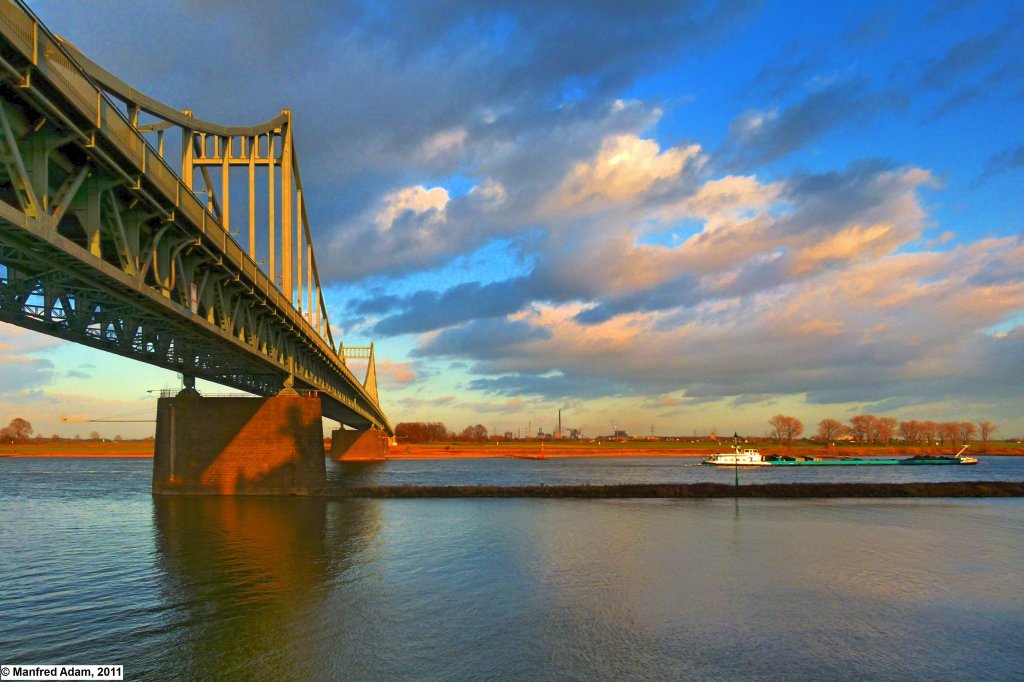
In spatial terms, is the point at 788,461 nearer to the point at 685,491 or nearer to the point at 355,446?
the point at 685,491

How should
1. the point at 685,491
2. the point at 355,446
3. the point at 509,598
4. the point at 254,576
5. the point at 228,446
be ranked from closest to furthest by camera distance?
the point at 509,598 → the point at 254,576 → the point at 228,446 → the point at 685,491 → the point at 355,446

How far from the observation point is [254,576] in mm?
22734

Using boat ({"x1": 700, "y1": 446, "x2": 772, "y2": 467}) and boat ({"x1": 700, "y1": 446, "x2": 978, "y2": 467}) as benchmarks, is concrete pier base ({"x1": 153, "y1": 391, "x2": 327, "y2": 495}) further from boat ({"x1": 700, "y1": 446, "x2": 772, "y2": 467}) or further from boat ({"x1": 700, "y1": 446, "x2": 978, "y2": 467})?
boat ({"x1": 700, "y1": 446, "x2": 772, "y2": 467})

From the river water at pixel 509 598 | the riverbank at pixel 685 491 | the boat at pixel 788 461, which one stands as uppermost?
the river water at pixel 509 598

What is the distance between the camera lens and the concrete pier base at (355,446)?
136 meters

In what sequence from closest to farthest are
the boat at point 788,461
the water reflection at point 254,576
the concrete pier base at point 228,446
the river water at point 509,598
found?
the river water at point 509,598, the water reflection at point 254,576, the concrete pier base at point 228,446, the boat at point 788,461

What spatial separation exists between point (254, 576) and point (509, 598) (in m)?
9.03

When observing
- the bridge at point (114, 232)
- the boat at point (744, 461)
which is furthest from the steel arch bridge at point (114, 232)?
the boat at point (744, 461)

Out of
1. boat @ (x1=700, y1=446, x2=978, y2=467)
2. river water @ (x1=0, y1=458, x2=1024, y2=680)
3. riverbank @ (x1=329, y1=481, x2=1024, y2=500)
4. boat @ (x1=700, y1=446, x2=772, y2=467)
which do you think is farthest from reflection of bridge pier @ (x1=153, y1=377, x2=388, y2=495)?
boat @ (x1=700, y1=446, x2=772, y2=467)

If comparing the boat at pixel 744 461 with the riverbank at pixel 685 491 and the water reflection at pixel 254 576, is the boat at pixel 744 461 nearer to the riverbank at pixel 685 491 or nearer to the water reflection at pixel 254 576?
the riverbank at pixel 685 491

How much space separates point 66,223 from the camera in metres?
21.8

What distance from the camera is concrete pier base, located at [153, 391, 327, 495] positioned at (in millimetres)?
46844

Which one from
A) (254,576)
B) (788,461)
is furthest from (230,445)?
(788,461)

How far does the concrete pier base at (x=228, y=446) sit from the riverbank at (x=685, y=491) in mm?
4853
